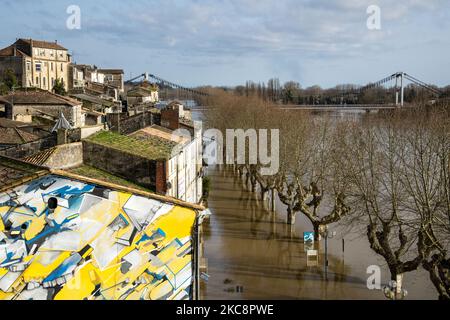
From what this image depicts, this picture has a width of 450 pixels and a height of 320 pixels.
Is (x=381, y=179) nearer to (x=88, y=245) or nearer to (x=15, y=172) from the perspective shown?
(x=88, y=245)

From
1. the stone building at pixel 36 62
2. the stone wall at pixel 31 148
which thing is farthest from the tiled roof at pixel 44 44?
the stone wall at pixel 31 148

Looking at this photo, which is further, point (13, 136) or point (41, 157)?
point (13, 136)

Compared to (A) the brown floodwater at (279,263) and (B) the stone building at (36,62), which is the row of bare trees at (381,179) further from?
(B) the stone building at (36,62)

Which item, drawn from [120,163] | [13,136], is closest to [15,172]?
[120,163]

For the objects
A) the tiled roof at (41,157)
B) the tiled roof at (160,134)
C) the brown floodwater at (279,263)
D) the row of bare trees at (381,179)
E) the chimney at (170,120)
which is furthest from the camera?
the chimney at (170,120)

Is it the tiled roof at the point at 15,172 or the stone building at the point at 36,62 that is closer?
the tiled roof at the point at 15,172
